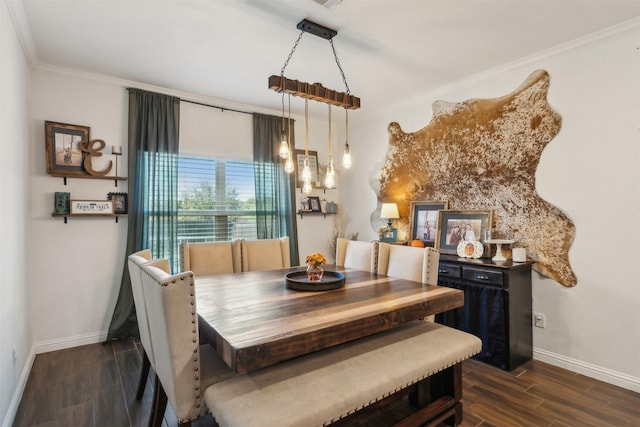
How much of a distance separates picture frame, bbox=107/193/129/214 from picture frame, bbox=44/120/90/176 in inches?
12.7

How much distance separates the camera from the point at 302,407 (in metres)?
1.31

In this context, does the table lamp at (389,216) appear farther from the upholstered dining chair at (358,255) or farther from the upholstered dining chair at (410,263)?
the upholstered dining chair at (410,263)

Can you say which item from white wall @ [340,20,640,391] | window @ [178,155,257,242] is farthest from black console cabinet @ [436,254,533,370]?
window @ [178,155,257,242]

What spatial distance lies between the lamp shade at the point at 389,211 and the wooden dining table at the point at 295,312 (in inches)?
70.8

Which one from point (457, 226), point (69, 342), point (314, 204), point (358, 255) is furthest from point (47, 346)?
point (457, 226)

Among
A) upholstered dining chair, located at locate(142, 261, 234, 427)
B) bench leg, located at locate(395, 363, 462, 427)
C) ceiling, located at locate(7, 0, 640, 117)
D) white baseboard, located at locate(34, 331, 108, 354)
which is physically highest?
ceiling, located at locate(7, 0, 640, 117)

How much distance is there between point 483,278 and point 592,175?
118cm

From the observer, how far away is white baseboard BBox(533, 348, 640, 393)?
245 centimetres

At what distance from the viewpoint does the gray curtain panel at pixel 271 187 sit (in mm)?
4383

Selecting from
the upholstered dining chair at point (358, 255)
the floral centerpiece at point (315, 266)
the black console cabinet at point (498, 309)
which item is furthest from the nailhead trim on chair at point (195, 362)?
the black console cabinet at point (498, 309)

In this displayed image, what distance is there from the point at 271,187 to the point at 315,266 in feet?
7.68

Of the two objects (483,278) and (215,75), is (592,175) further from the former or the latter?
(215,75)

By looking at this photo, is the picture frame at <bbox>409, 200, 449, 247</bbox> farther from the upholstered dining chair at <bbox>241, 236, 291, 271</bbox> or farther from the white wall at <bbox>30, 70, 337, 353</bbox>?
the white wall at <bbox>30, 70, 337, 353</bbox>

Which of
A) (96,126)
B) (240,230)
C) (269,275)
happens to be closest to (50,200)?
(96,126)
